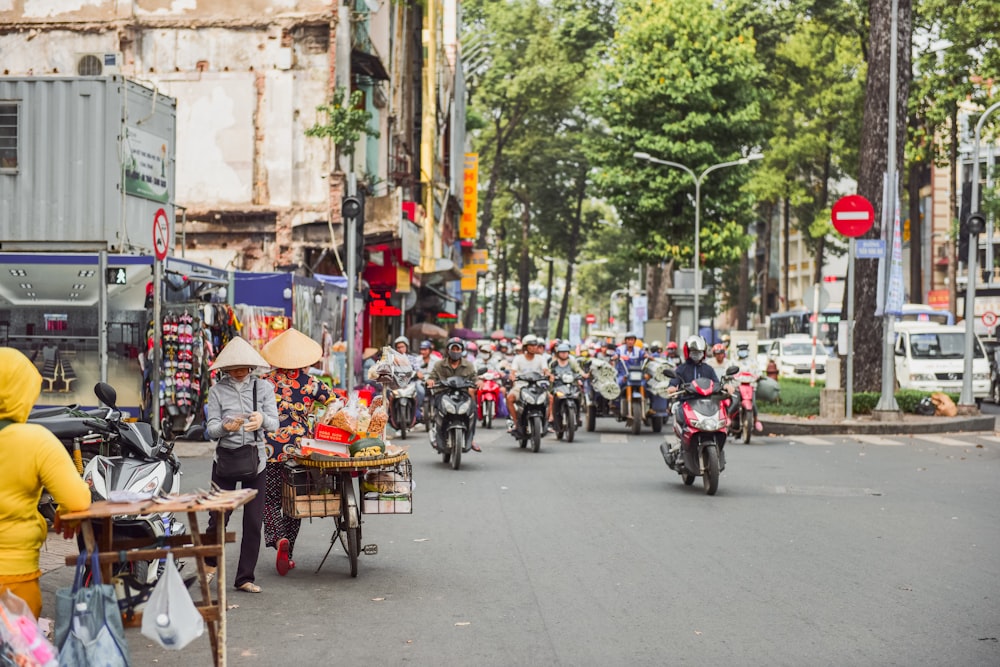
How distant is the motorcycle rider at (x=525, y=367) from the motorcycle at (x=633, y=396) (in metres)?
2.78

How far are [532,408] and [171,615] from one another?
14.5 metres

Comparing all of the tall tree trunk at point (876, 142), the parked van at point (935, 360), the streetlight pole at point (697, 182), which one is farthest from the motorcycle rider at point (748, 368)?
the streetlight pole at point (697, 182)

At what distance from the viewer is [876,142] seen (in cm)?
2597

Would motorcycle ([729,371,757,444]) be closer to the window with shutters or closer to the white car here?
the window with shutters

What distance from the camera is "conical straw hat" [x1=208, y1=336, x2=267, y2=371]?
27.7 ft

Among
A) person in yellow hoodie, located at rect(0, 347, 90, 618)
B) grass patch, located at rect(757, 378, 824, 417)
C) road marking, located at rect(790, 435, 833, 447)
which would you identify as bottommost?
road marking, located at rect(790, 435, 833, 447)

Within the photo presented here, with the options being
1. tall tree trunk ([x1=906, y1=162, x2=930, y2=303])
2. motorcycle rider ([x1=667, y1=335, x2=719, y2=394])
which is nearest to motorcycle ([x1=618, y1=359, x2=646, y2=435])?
motorcycle rider ([x1=667, y1=335, x2=719, y2=394])

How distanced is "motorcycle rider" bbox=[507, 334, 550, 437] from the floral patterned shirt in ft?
35.2

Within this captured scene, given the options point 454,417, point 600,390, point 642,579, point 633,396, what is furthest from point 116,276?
point 642,579

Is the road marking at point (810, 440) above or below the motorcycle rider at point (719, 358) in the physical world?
below

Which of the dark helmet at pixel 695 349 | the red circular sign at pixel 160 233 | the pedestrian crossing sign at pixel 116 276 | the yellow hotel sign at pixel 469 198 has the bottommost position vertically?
the dark helmet at pixel 695 349

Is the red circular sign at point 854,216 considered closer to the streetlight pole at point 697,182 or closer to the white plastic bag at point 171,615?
the streetlight pole at point 697,182

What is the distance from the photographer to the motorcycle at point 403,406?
870 inches

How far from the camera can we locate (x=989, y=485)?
15484mm
